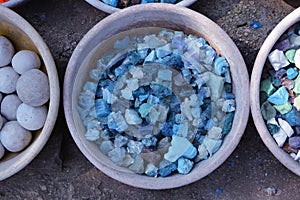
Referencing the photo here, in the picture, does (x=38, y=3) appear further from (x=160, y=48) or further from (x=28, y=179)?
(x=28, y=179)

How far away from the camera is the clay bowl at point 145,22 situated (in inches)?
54.6

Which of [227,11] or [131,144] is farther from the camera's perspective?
[227,11]

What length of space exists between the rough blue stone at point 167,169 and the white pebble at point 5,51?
54cm

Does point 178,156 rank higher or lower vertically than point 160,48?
lower

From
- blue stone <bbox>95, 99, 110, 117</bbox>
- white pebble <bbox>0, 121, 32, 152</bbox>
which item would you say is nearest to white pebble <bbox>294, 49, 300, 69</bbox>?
blue stone <bbox>95, 99, 110, 117</bbox>

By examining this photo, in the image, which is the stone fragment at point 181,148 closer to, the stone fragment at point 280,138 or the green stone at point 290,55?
the stone fragment at point 280,138

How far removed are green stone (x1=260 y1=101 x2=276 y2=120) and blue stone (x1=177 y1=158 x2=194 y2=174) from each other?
0.24 m

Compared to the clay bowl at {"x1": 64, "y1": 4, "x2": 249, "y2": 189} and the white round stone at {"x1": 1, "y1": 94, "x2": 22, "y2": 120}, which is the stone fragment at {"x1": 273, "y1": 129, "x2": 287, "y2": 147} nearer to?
the clay bowl at {"x1": 64, "y1": 4, "x2": 249, "y2": 189}

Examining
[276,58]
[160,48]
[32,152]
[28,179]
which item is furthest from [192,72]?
[28,179]

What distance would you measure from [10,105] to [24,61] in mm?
135

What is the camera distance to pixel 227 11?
159 centimetres

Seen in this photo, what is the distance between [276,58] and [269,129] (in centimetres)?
20

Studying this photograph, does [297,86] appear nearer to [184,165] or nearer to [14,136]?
[184,165]

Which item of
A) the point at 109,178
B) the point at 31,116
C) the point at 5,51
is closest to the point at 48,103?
the point at 31,116
